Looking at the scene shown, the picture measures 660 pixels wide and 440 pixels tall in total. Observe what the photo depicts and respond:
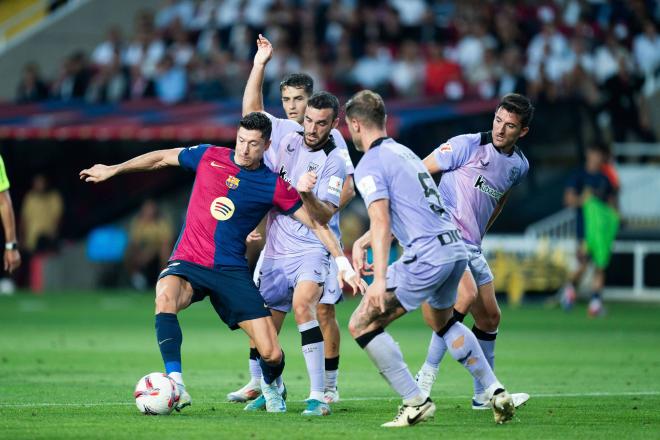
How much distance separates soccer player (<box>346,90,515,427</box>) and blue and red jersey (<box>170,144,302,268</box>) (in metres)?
1.15

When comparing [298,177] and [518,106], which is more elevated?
[518,106]

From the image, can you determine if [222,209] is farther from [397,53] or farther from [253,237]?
[397,53]

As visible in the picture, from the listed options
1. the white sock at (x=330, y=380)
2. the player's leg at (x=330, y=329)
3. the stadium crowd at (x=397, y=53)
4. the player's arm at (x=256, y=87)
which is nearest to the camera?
the player's leg at (x=330, y=329)

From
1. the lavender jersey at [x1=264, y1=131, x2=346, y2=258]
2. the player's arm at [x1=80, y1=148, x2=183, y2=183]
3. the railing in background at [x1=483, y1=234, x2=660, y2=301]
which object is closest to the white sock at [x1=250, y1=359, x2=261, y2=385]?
the lavender jersey at [x1=264, y1=131, x2=346, y2=258]

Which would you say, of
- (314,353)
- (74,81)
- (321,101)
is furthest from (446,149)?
(74,81)

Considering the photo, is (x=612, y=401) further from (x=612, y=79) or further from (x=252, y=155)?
(x=612, y=79)

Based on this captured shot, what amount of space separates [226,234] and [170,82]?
19.8m

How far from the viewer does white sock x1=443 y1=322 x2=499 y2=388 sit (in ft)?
32.9

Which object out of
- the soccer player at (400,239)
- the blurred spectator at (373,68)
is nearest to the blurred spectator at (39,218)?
the blurred spectator at (373,68)

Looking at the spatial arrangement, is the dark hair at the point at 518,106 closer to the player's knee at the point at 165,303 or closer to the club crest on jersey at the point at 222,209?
the club crest on jersey at the point at 222,209

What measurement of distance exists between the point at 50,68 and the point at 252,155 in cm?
2424

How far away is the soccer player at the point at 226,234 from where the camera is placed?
34.1 ft

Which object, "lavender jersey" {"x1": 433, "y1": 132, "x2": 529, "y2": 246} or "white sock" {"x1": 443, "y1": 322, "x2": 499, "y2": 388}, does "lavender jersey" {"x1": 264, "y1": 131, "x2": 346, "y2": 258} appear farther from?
"white sock" {"x1": 443, "y1": 322, "x2": 499, "y2": 388}

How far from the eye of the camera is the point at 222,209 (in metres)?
10.6
